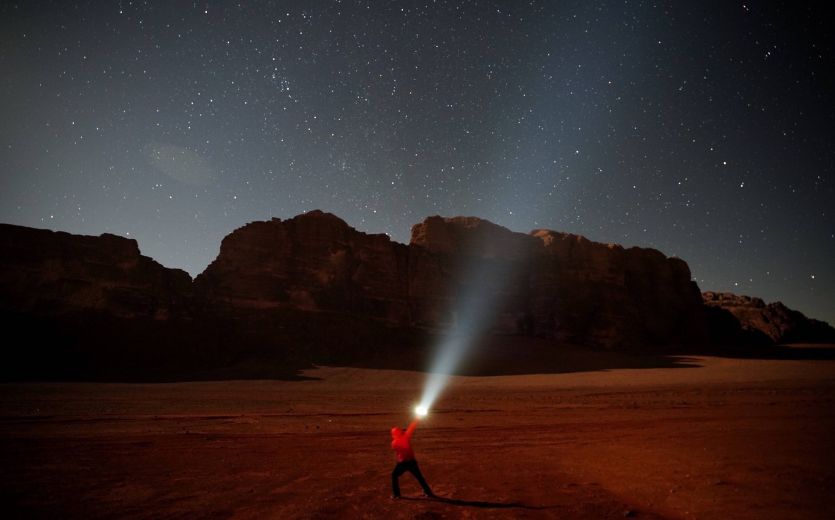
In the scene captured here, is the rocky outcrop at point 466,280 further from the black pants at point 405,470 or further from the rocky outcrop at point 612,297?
the black pants at point 405,470

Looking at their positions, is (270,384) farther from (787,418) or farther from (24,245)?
(24,245)

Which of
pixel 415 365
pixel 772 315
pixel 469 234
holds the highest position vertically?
pixel 469 234

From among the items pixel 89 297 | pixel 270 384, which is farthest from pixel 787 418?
pixel 89 297

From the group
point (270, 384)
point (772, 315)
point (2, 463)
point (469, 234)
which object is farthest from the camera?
point (772, 315)

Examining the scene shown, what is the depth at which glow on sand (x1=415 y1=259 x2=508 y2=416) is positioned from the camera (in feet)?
151

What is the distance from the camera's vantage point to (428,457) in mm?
8977

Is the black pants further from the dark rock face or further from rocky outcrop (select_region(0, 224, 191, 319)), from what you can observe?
rocky outcrop (select_region(0, 224, 191, 319))

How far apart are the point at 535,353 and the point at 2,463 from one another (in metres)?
42.5

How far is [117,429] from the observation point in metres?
11.4

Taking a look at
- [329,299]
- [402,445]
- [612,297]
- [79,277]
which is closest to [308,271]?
[329,299]

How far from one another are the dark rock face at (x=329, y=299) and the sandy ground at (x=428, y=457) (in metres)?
18.5

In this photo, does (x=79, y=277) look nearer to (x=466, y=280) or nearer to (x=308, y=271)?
(x=308, y=271)

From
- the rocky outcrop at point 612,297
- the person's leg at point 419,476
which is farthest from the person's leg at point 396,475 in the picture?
the rocky outcrop at point 612,297

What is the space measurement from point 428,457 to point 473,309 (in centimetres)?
4814
